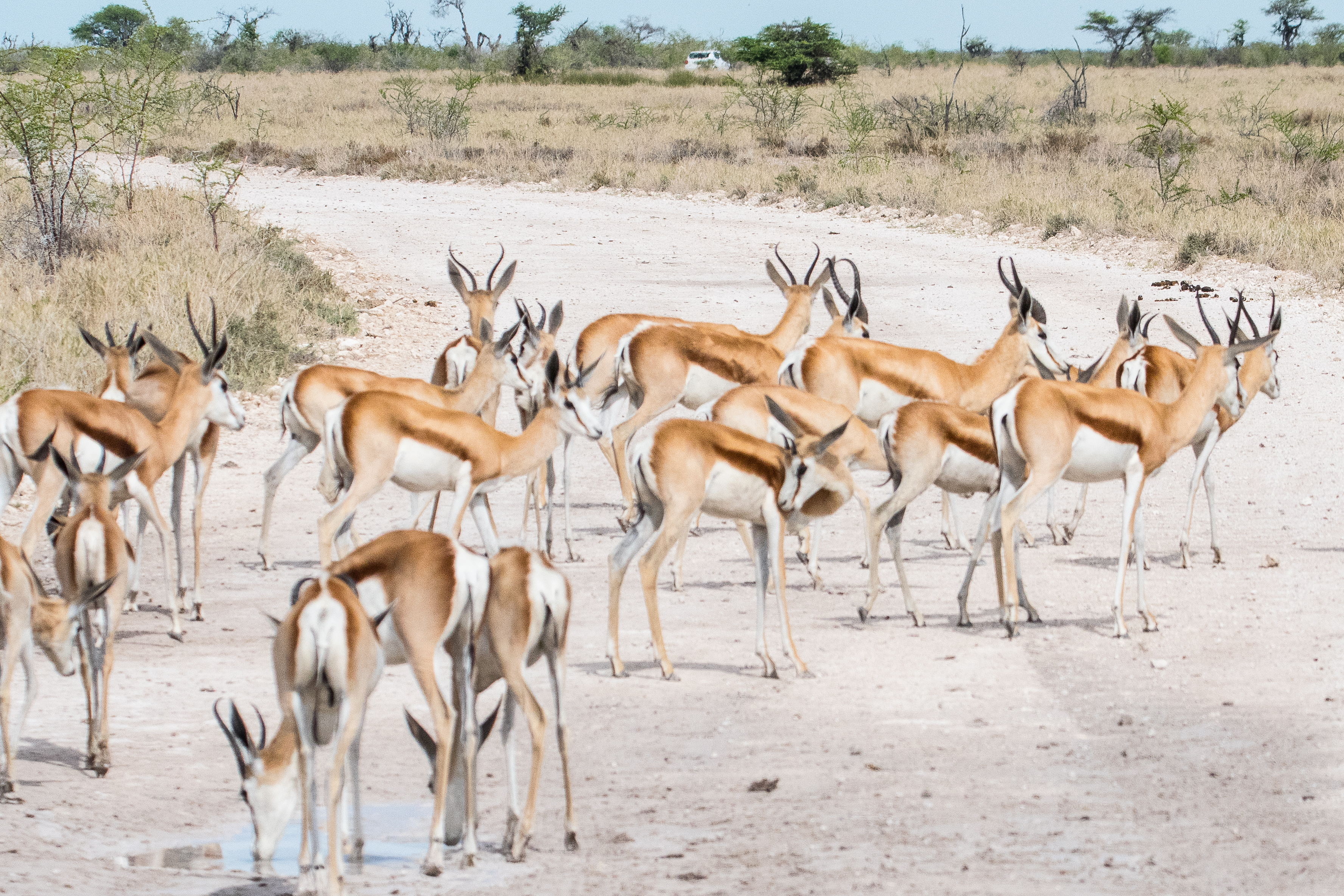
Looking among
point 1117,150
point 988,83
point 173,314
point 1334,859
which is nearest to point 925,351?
point 1334,859

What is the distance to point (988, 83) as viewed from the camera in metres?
49.9

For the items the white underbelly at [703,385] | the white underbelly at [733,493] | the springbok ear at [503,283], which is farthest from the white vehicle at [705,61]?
the white underbelly at [733,493]

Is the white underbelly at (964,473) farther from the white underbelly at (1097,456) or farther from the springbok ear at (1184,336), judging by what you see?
the springbok ear at (1184,336)

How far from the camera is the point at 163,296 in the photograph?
15430 mm

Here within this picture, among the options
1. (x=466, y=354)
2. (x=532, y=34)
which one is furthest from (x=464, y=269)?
(x=532, y=34)

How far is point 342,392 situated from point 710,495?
2.74 meters

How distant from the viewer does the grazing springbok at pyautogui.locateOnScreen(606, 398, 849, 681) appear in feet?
24.0

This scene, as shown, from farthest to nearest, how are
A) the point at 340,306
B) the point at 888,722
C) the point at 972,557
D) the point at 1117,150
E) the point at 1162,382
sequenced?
the point at 1117,150 < the point at 340,306 < the point at 1162,382 < the point at 972,557 < the point at 888,722

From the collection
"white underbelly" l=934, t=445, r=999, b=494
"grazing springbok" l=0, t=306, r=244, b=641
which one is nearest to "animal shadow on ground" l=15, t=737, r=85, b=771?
"grazing springbok" l=0, t=306, r=244, b=641

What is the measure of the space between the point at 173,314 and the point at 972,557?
31.6 ft

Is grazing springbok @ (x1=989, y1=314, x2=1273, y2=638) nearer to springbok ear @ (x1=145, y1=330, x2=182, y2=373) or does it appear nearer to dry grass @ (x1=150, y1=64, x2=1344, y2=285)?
springbok ear @ (x1=145, y1=330, x2=182, y2=373)

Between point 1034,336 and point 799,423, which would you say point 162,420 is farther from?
point 1034,336

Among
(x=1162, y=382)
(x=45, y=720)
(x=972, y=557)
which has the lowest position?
(x=45, y=720)

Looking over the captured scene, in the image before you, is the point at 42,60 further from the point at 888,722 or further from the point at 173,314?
the point at 888,722
